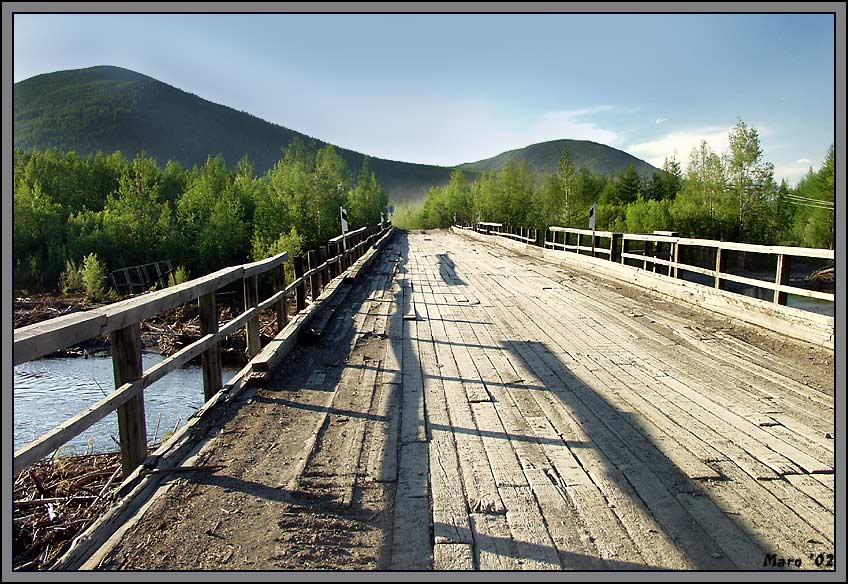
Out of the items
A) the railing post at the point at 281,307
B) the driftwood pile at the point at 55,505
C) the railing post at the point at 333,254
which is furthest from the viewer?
the railing post at the point at 333,254

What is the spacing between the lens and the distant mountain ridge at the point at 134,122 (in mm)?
135250

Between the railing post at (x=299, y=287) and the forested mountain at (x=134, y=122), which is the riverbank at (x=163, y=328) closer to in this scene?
the railing post at (x=299, y=287)

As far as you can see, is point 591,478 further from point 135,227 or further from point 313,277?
point 135,227

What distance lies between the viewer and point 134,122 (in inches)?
5915

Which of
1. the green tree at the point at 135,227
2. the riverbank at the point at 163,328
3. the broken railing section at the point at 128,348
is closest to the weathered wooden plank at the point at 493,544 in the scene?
the broken railing section at the point at 128,348

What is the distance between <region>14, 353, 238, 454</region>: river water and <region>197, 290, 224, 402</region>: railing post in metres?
3.19

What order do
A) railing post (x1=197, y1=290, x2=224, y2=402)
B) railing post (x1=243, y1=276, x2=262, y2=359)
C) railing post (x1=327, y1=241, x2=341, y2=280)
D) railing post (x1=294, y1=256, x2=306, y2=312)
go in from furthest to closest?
railing post (x1=327, y1=241, x2=341, y2=280) < railing post (x1=294, y1=256, x2=306, y2=312) < railing post (x1=243, y1=276, x2=262, y2=359) < railing post (x1=197, y1=290, x2=224, y2=402)

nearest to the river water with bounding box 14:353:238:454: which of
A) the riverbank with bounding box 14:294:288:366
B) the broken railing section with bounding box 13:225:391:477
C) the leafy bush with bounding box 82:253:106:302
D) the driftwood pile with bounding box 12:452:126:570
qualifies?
the riverbank with bounding box 14:294:288:366

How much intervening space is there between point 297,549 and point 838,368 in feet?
11.9

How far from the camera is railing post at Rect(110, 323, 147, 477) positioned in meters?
2.89

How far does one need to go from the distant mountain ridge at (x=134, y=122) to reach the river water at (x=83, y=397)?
411 ft

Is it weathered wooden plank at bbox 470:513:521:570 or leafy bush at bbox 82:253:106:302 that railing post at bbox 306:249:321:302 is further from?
leafy bush at bbox 82:253:106:302

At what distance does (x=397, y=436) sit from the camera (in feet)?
11.5

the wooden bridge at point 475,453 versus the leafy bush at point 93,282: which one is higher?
the wooden bridge at point 475,453
